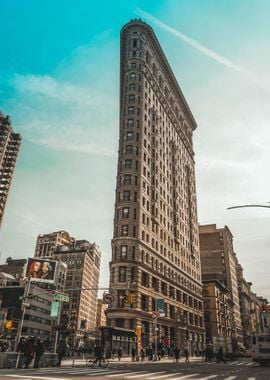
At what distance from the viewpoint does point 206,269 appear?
122812 mm

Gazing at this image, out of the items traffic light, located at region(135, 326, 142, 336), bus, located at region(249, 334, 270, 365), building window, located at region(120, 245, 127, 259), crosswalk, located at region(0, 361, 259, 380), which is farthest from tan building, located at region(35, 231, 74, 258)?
crosswalk, located at region(0, 361, 259, 380)

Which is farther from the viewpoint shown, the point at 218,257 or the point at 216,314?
the point at 218,257

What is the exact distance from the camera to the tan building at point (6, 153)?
133 m

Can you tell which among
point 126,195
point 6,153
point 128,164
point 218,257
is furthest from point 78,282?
point 126,195

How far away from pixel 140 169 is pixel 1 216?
8532 centimetres

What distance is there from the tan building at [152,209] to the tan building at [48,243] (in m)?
111

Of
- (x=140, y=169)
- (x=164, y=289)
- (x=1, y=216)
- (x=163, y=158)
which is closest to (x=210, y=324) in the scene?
(x=164, y=289)

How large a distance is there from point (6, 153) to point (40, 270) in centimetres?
11725

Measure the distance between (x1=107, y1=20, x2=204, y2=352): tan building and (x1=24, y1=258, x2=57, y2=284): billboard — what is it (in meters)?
8.93

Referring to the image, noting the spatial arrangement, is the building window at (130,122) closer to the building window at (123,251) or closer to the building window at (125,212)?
the building window at (125,212)

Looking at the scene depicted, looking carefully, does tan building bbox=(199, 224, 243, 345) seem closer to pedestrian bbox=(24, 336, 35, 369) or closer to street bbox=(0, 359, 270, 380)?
street bbox=(0, 359, 270, 380)

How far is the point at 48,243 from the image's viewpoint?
183 metres

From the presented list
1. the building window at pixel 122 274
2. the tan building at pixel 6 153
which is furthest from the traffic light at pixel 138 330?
the tan building at pixel 6 153

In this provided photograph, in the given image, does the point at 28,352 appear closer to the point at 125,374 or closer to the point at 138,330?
the point at 125,374
